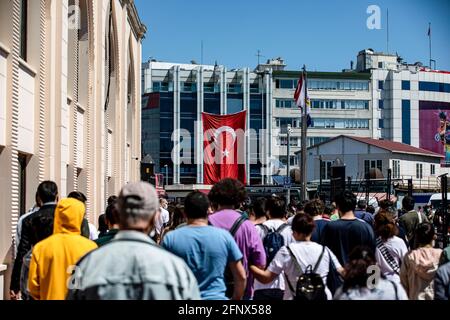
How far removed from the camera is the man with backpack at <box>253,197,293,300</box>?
26.8ft

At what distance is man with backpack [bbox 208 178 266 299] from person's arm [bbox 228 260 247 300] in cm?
81

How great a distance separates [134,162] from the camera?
40281mm

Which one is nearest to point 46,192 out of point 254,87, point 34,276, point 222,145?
point 34,276

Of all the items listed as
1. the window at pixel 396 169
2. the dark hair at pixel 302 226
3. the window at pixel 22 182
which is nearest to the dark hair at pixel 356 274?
the dark hair at pixel 302 226

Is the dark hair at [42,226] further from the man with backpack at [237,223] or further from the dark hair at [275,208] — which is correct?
the dark hair at [275,208]

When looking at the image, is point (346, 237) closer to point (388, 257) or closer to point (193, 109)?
point (388, 257)

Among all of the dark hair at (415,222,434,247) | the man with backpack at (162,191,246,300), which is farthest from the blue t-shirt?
the dark hair at (415,222,434,247)

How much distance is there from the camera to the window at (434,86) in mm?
104750

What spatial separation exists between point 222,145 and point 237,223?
877 inches

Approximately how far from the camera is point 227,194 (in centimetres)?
785

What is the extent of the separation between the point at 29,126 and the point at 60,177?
239 cm

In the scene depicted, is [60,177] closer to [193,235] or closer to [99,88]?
[99,88]
